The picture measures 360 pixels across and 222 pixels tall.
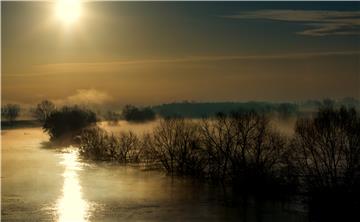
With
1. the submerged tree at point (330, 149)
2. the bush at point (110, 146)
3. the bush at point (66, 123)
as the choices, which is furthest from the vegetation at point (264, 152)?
the bush at point (66, 123)

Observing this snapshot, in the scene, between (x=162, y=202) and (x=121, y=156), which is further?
(x=121, y=156)

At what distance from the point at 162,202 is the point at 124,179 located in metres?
14.2

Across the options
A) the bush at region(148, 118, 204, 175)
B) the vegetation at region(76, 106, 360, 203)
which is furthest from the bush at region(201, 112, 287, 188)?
the bush at region(148, 118, 204, 175)

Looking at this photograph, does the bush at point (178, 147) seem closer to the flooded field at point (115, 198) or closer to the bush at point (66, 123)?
the flooded field at point (115, 198)

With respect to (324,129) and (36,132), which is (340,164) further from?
(36,132)

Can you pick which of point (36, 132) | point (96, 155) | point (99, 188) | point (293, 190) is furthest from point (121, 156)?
point (36, 132)

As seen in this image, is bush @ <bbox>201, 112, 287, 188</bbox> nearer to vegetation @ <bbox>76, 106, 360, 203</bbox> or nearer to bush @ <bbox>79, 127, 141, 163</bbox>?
vegetation @ <bbox>76, 106, 360, 203</bbox>

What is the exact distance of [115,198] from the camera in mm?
45500

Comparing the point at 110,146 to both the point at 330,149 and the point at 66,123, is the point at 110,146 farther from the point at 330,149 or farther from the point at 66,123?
the point at 330,149

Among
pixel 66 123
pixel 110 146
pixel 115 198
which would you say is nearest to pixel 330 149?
pixel 115 198

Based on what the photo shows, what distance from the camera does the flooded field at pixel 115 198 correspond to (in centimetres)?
3741

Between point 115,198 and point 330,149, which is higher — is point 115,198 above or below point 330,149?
below

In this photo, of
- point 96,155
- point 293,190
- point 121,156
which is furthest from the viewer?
point 96,155

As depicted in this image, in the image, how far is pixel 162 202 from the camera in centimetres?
4328
